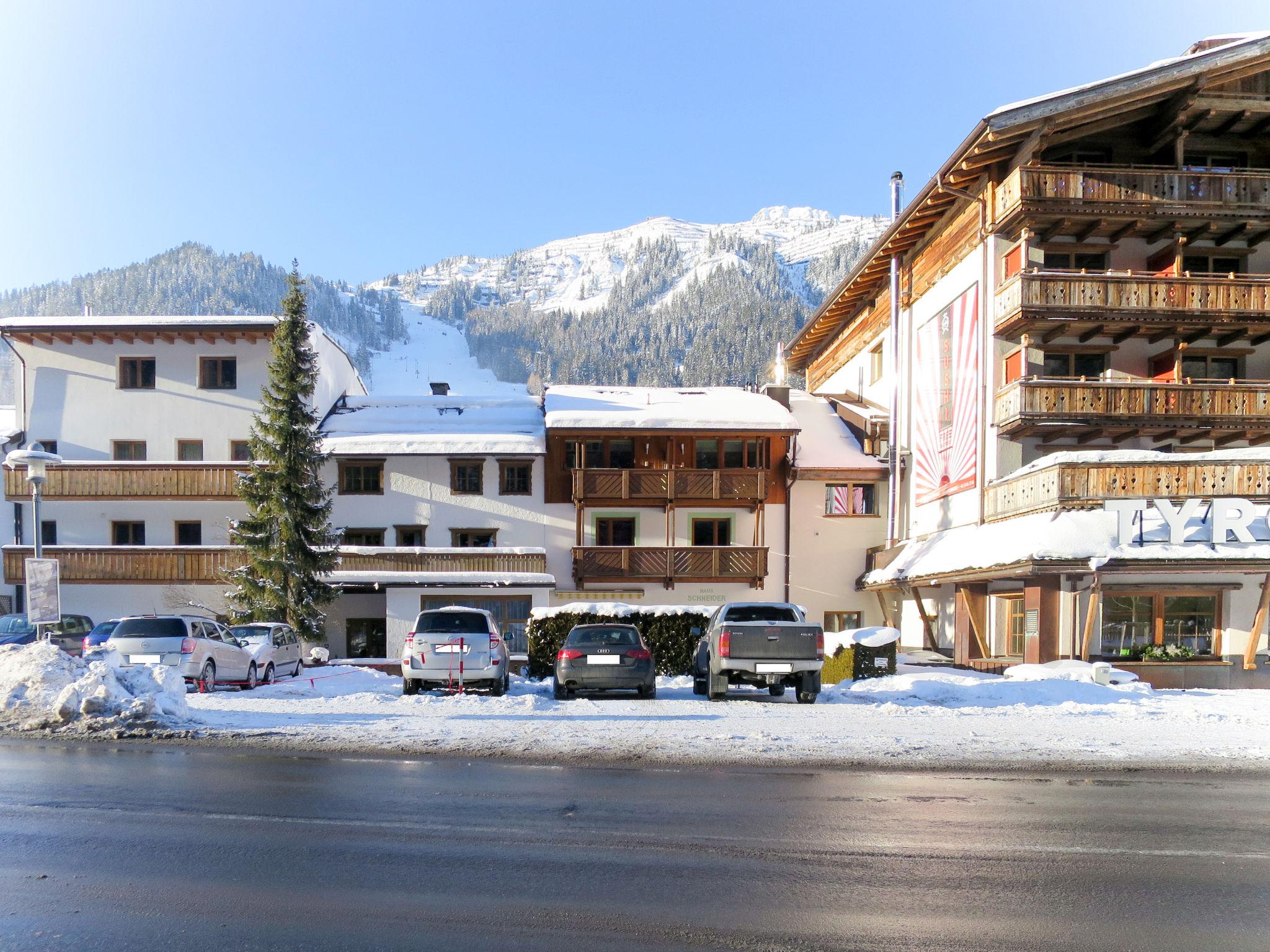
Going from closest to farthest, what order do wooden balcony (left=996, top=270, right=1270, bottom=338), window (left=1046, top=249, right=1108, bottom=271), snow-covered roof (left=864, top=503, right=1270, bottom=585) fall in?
1. snow-covered roof (left=864, top=503, right=1270, bottom=585)
2. wooden balcony (left=996, top=270, right=1270, bottom=338)
3. window (left=1046, top=249, right=1108, bottom=271)

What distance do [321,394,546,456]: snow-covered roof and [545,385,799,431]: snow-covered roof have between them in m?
1.34

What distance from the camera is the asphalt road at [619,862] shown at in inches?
214

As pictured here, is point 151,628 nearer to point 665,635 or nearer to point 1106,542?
point 665,635

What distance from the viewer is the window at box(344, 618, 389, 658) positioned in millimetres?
38094

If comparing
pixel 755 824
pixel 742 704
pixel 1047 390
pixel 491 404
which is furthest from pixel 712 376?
pixel 755 824

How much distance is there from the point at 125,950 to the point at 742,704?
1395 centimetres

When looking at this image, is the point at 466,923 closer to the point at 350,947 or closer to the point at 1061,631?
the point at 350,947

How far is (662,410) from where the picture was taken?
4047 centimetres

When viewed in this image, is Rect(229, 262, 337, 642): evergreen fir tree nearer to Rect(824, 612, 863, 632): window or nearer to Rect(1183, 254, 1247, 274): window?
Rect(824, 612, 863, 632): window

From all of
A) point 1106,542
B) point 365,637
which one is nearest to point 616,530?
point 365,637

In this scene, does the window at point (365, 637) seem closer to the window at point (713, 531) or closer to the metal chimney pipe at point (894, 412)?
the window at point (713, 531)

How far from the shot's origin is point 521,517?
129 feet

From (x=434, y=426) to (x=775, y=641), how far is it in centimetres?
2432

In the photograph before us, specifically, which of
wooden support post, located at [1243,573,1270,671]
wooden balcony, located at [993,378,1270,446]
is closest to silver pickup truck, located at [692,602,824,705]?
wooden balcony, located at [993,378,1270,446]
